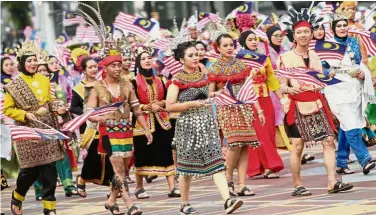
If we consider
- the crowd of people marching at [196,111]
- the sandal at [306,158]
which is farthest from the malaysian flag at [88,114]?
the sandal at [306,158]

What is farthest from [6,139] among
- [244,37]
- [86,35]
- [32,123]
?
[86,35]

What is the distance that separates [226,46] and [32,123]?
2275 mm

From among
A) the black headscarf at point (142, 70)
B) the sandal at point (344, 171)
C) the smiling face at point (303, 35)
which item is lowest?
the sandal at point (344, 171)

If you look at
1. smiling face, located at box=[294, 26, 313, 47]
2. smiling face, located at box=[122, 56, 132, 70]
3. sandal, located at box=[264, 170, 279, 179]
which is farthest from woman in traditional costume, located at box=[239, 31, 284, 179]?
smiling face, located at box=[294, 26, 313, 47]

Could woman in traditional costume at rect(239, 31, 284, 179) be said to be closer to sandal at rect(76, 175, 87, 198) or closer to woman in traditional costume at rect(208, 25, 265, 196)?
woman in traditional costume at rect(208, 25, 265, 196)

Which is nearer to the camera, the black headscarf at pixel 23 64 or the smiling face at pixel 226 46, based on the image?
the smiling face at pixel 226 46

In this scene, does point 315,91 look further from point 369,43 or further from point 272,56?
point 272,56

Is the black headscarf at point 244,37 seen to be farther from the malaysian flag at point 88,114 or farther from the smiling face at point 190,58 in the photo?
the malaysian flag at point 88,114

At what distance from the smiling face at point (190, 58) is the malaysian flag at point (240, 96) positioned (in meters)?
0.40

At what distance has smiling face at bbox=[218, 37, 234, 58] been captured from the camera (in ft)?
45.1

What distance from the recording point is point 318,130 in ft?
43.0

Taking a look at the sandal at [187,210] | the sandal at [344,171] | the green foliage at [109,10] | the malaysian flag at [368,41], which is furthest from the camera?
the green foliage at [109,10]

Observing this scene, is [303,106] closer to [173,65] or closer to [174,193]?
[174,193]

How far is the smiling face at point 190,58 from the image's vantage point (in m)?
12.7
